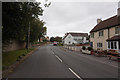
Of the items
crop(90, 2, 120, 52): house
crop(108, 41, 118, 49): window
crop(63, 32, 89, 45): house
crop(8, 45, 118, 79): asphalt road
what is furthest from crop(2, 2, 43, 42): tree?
crop(63, 32, 89, 45): house

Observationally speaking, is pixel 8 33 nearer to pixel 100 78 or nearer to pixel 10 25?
pixel 10 25

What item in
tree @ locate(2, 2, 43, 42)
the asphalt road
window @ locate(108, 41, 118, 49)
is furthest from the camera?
window @ locate(108, 41, 118, 49)

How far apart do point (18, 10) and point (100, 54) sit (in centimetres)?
1426

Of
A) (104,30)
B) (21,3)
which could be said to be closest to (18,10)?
(21,3)

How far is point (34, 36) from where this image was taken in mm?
33625

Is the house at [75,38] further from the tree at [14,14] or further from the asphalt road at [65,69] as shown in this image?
the tree at [14,14]

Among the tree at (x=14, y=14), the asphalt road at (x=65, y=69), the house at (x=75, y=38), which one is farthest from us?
the house at (x=75, y=38)

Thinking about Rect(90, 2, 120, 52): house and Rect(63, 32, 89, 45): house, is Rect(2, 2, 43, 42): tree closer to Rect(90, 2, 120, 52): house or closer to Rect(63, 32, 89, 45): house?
Rect(90, 2, 120, 52): house

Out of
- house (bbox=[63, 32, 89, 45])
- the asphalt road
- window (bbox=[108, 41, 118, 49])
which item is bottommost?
the asphalt road

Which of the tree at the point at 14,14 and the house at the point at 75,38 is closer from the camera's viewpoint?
the tree at the point at 14,14

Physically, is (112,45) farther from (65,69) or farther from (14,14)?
(14,14)

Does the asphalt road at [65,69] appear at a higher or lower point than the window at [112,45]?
lower

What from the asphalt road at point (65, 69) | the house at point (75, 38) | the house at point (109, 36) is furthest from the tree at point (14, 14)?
the house at point (75, 38)

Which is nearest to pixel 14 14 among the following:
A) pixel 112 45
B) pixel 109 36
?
pixel 112 45
